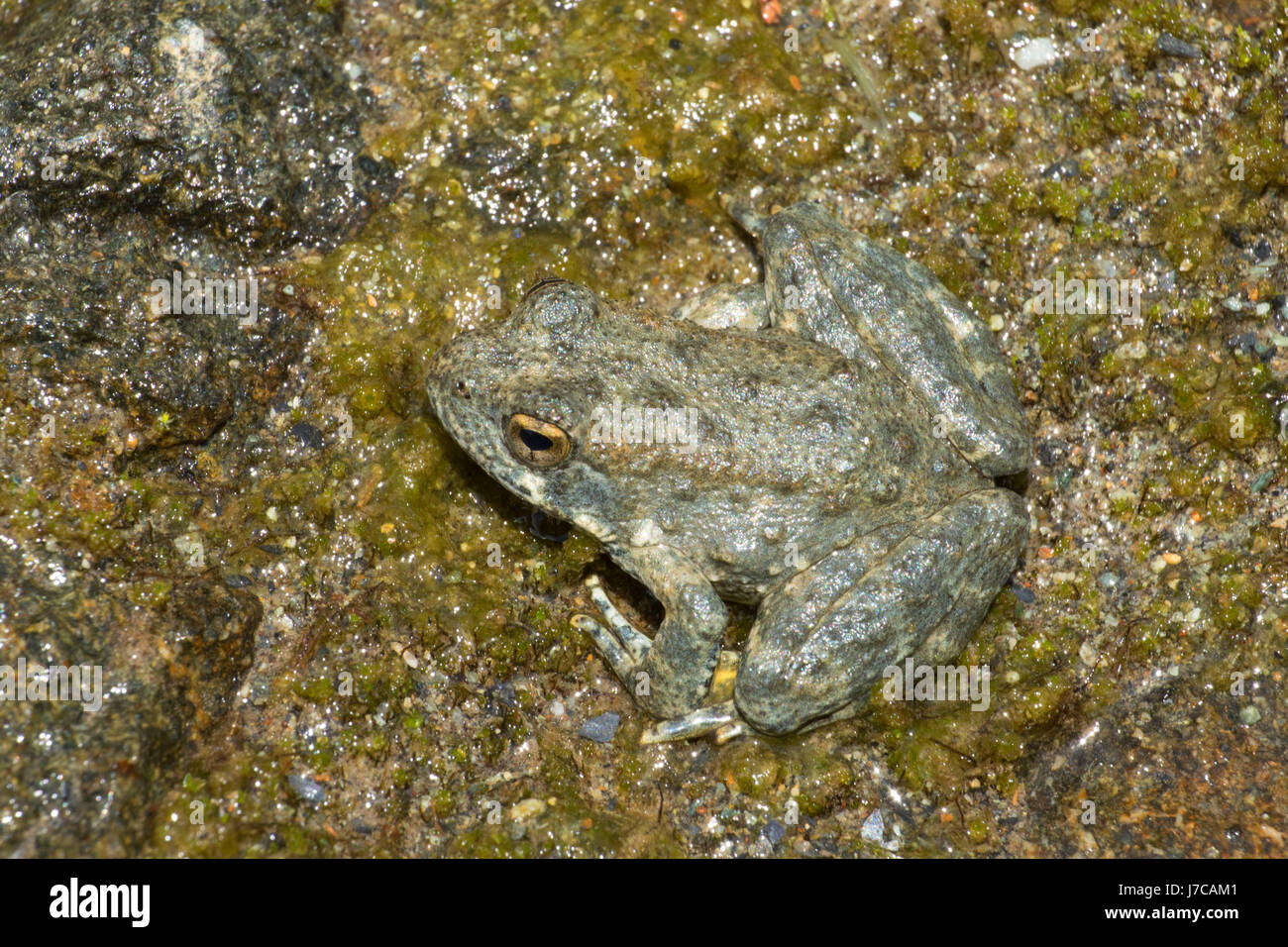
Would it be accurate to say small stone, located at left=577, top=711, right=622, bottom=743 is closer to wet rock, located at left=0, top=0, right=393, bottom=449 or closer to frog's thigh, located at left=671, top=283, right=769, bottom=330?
frog's thigh, located at left=671, top=283, right=769, bottom=330

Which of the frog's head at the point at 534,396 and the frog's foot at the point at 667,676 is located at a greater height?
the frog's head at the point at 534,396

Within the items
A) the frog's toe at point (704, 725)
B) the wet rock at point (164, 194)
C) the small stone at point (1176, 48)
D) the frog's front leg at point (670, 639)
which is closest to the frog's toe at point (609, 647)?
the frog's front leg at point (670, 639)

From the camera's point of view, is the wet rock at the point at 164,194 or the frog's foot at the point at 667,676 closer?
the frog's foot at the point at 667,676

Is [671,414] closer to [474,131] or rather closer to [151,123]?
[474,131]

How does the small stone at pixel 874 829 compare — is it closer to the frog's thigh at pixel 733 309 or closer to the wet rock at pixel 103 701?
the frog's thigh at pixel 733 309

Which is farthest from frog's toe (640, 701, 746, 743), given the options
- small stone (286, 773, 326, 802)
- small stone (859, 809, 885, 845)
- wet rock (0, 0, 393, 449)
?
wet rock (0, 0, 393, 449)

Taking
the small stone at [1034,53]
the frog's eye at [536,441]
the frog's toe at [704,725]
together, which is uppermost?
the small stone at [1034,53]

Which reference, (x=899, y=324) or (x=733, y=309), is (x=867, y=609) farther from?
(x=733, y=309)
